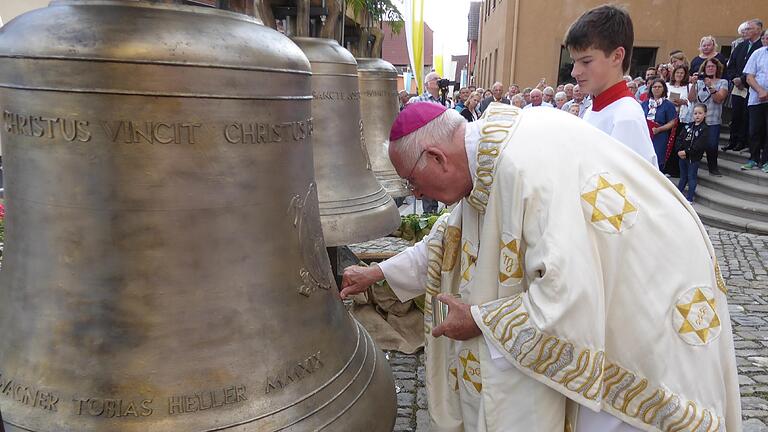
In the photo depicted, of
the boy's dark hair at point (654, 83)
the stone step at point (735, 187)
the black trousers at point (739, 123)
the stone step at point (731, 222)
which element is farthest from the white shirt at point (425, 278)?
the black trousers at point (739, 123)

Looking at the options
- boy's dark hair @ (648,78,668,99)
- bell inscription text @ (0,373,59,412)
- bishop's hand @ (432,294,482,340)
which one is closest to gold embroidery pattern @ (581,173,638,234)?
bishop's hand @ (432,294,482,340)

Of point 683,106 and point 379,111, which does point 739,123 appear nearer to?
point 683,106

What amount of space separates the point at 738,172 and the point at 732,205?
1.34 m

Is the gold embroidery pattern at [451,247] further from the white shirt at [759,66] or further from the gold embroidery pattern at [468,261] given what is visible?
the white shirt at [759,66]

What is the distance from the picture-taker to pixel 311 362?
1.46 meters

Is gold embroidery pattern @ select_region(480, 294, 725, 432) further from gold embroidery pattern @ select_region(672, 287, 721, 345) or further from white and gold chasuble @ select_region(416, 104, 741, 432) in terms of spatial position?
gold embroidery pattern @ select_region(672, 287, 721, 345)

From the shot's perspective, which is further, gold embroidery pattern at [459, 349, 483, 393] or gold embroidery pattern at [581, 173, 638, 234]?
gold embroidery pattern at [459, 349, 483, 393]

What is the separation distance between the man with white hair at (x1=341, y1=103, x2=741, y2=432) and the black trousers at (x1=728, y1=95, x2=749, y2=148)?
31.6 feet

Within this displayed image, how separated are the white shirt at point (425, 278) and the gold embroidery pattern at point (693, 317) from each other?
380mm

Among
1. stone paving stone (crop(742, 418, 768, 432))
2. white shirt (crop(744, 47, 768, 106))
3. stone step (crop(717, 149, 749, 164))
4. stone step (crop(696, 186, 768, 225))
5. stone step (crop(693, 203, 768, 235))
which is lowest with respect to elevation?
stone paving stone (crop(742, 418, 768, 432))

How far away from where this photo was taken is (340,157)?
2.88m

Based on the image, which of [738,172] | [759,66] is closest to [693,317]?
[759,66]

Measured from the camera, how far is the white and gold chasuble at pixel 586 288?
155cm

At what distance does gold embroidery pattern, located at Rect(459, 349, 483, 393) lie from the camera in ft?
Answer: 5.98
